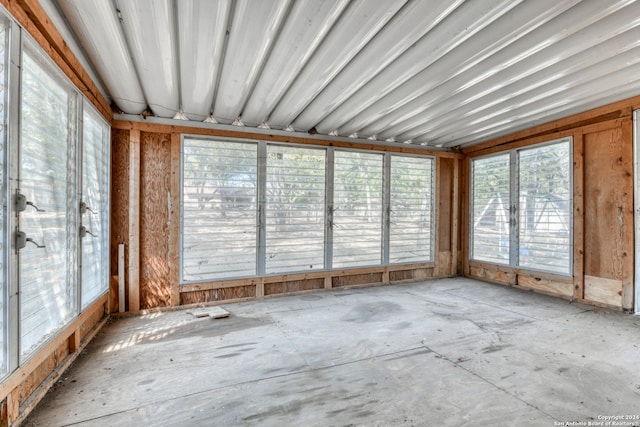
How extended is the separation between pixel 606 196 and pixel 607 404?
323 centimetres

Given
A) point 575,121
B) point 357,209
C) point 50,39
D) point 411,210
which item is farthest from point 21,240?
point 575,121

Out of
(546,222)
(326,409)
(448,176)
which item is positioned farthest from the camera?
(448,176)

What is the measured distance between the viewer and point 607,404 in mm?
1994

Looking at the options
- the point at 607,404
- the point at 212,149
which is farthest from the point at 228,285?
the point at 607,404

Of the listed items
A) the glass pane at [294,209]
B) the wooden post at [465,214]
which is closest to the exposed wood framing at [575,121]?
the wooden post at [465,214]

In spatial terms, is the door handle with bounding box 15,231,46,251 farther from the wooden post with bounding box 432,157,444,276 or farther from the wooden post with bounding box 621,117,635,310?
the wooden post with bounding box 621,117,635,310

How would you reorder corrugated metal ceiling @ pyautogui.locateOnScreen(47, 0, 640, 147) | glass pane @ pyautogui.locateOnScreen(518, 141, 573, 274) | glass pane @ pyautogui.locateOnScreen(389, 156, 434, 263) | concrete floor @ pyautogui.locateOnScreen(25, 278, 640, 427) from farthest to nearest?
glass pane @ pyautogui.locateOnScreen(389, 156, 434, 263)
glass pane @ pyautogui.locateOnScreen(518, 141, 573, 274)
corrugated metal ceiling @ pyautogui.locateOnScreen(47, 0, 640, 147)
concrete floor @ pyautogui.locateOnScreen(25, 278, 640, 427)

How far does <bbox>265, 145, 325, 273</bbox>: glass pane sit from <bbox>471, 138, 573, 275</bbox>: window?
124 inches

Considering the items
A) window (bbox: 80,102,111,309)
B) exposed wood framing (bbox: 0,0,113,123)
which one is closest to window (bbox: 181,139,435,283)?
window (bbox: 80,102,111,309)

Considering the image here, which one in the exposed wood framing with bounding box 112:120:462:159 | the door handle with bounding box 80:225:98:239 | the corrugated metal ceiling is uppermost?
the corrugated metal ceiling

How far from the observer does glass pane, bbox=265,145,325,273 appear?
4.66 meters

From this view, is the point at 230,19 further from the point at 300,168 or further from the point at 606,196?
the point at 606,196

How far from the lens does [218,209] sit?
433 centimetres

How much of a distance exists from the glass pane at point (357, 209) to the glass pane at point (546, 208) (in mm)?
2337
